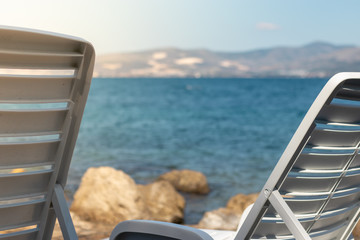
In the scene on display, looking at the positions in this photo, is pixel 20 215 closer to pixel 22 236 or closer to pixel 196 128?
pixel 22 236

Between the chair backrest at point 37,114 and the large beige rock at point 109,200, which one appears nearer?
the chair backrest at point 37,114

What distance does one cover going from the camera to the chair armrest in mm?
1485

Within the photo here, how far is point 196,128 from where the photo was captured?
80.9 ft

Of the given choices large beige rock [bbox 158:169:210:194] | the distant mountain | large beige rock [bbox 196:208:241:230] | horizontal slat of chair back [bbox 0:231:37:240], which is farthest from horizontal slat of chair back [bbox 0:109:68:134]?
the distant mountain

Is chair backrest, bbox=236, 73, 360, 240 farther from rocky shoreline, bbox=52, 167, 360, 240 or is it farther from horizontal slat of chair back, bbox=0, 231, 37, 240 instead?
rocky shoreline, bbox=52, 167, 360, 240

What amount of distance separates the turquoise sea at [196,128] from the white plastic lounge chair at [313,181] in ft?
24.4

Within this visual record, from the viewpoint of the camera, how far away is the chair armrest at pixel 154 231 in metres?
1.49

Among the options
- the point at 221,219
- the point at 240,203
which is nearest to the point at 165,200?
the point at 221,219

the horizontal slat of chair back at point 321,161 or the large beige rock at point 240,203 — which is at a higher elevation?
the horizontal slat of chair back at point 321,161

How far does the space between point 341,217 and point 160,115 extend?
25160 millimetres

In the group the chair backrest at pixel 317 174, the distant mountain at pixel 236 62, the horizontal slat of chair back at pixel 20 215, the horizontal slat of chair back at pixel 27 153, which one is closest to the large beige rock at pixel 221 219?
the chair backrest at pixel 317 174

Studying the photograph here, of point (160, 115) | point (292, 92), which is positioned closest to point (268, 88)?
point (292, 92)

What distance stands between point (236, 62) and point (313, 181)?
31.6 meters

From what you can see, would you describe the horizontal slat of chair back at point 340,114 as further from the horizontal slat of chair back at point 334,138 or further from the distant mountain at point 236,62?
the distant mountain at point 236,62
